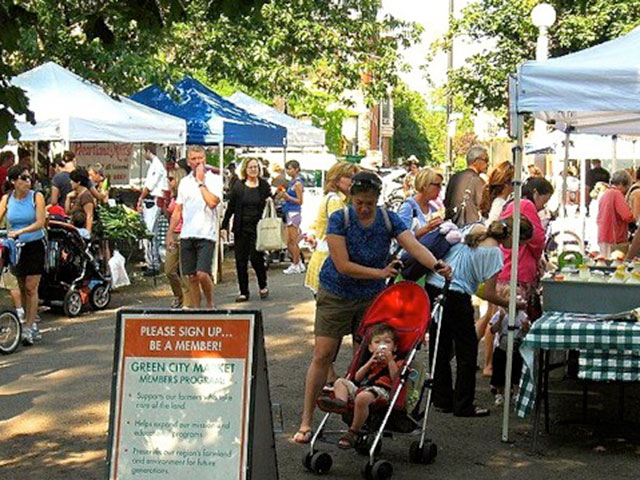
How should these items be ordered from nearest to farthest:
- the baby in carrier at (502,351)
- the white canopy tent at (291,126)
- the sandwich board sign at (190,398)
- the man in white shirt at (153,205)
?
the sandwich board sign at (190,398) → the baby in carrier at (502,351) → the man in white shirt at (153,205) → the white canopy tent at (291,126)

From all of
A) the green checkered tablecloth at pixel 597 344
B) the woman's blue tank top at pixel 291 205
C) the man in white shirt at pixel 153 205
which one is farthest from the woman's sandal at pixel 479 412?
the woman's blue tank top at pixel 291 205

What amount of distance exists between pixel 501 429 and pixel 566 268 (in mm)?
1581

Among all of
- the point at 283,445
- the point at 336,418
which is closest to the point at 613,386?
the point at 336,418

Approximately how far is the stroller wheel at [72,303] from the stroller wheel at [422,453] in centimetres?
758

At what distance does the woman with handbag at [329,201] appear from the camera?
9.77 metres

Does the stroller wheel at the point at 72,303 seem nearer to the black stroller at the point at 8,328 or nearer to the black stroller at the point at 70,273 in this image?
the black stroller at the point at 70,273

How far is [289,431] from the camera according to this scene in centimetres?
863

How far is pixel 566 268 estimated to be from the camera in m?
9.73

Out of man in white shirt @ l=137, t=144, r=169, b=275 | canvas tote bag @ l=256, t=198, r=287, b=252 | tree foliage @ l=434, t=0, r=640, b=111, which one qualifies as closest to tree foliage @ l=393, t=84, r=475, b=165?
tree foliage @ l=434, t=0, r=640, b=111

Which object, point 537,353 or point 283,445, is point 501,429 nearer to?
point 537,353

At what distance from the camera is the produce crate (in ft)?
27.1

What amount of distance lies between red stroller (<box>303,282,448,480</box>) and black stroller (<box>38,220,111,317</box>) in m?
7.07

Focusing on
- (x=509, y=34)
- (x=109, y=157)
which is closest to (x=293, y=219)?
(x=109, y=157)

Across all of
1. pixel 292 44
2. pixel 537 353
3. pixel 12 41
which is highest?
pixel 292 44
